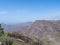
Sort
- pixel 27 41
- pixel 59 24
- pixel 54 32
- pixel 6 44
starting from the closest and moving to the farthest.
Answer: pixel 6 44, pixel 27 41, pixel 54 32, pixel 59 24

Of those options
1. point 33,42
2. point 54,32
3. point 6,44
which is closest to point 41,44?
point 33,42

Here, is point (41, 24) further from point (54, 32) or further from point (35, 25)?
point (54, 32)

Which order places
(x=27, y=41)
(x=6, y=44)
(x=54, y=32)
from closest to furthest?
(x=6, y=44) → (x=27, y=41) → (x=54, y=32)

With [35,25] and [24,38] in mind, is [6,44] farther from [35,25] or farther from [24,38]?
[35,25]

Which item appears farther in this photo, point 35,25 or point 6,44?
point 35,25

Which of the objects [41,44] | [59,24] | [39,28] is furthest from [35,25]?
[41,44]

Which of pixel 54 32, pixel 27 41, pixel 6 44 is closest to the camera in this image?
pixel 6 44

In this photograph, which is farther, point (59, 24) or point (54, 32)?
point (59, 24)

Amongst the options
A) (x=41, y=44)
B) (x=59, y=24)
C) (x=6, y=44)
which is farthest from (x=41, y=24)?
(x=6, y=44)
